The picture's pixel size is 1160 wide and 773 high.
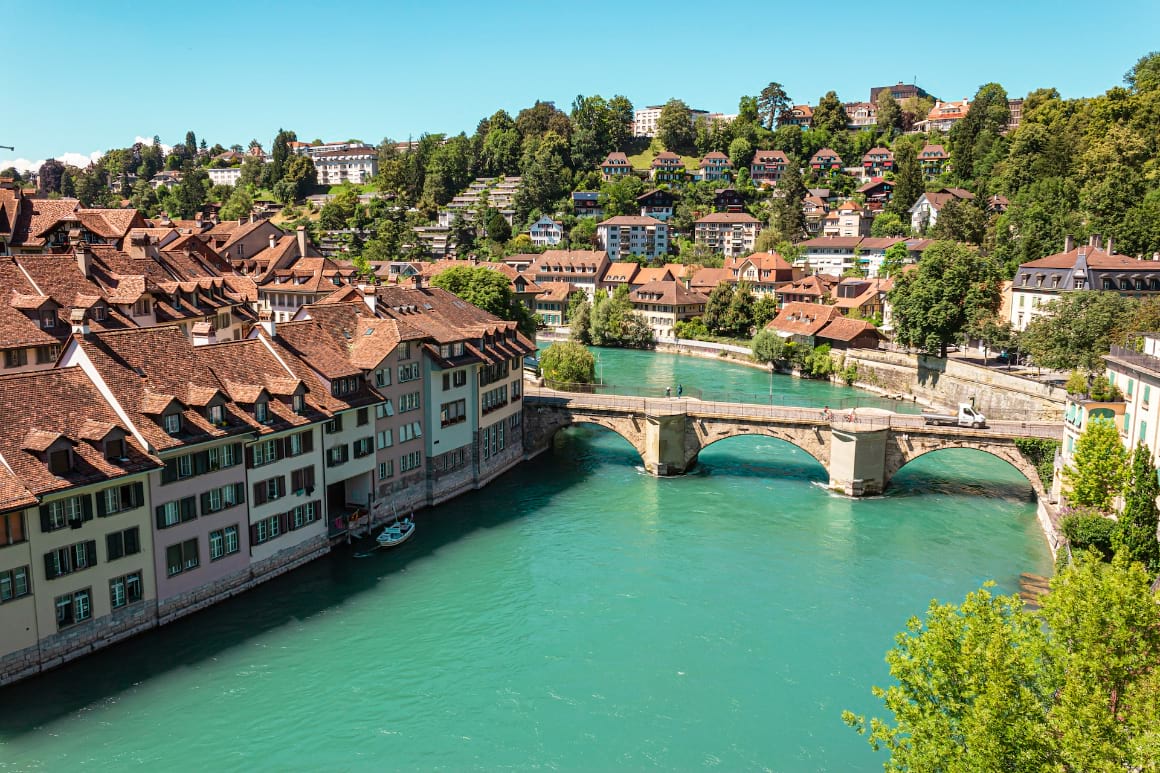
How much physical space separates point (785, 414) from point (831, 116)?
460ft

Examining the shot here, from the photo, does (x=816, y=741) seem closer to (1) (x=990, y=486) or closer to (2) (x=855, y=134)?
(1) (x=990, y=486)

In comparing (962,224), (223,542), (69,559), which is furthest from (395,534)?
(962,224)

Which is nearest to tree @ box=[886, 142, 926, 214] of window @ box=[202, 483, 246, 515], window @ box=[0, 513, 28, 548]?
window @ box=[202, 483, 246, 515]

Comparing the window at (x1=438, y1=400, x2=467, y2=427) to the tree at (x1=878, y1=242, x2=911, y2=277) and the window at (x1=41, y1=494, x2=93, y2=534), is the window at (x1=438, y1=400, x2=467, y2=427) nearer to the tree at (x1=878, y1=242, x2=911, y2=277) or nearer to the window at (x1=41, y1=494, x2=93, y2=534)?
the window at (x1=41, y1=494, x2=93, y2=534)

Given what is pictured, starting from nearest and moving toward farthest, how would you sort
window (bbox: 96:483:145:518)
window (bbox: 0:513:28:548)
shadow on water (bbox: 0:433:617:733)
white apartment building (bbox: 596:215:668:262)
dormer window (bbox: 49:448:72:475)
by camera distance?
window (bbox: 0:513:28:548)
shadow on water (bbox: 0:433:617:733)
dormer window (bbox: 49:448:72:475)
window (bbox: 96:483:145:518)
white apartment building (bbox: 596:215:668:262)

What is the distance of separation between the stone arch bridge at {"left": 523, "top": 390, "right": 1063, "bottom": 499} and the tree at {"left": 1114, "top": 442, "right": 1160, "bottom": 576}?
42.6 feet

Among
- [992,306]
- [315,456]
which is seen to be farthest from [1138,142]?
[315,456]

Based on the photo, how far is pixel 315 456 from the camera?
120 feet

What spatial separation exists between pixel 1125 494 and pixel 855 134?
15345 cm

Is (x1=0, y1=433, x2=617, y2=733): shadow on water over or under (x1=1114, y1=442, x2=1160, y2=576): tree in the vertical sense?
under

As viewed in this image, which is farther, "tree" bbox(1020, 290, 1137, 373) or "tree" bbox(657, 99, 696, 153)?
"tree" bbox(657, 99, 696, 153)

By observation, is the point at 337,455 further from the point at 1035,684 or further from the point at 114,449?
the point at 1035,684

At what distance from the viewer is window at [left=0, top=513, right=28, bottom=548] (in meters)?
25.4

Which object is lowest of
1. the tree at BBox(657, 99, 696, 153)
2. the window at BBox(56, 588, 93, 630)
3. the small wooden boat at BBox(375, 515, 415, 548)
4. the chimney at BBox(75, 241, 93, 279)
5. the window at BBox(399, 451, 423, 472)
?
the small wooden boat at BBox(375, 515, 415, 548)
